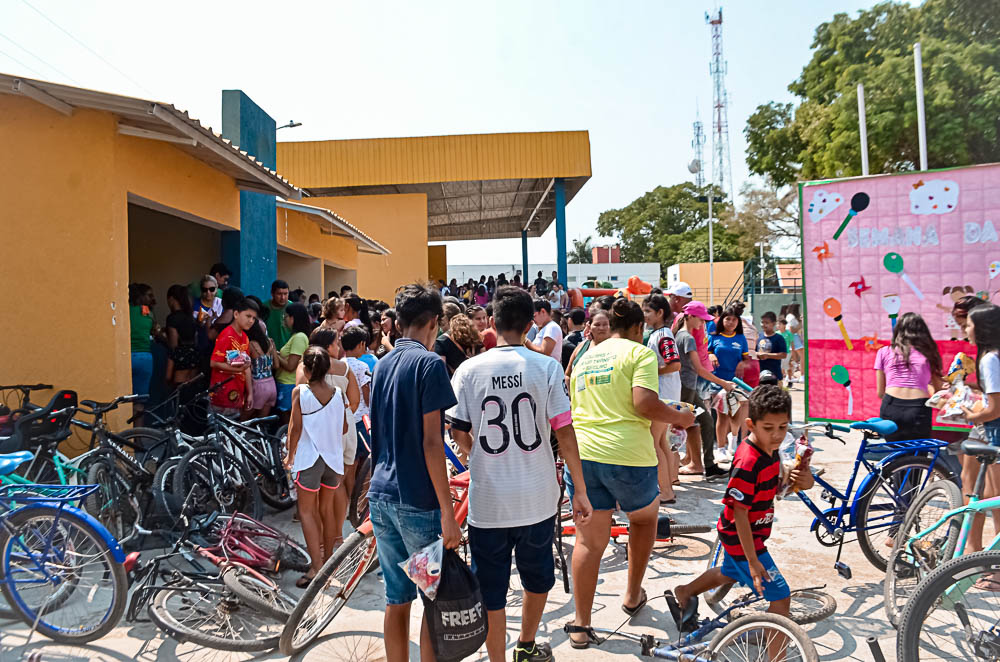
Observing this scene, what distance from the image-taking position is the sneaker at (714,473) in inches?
308

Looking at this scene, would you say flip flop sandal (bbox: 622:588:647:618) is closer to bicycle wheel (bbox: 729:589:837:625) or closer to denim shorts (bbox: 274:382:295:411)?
bicycle wheel (bbox: 729:589:837:625)

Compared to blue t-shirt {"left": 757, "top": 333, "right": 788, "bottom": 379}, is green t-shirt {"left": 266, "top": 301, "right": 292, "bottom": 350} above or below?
above

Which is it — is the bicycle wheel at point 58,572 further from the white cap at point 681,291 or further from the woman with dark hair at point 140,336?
the white cap at point 681,291

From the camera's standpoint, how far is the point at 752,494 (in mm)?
3490

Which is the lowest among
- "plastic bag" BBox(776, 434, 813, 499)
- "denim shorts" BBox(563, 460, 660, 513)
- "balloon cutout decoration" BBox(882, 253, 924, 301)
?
"denim shorts" BBox(563, 460, 660, 513)

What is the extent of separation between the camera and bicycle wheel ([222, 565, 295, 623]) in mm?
4117

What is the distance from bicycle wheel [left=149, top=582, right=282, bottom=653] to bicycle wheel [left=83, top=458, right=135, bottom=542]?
1236 mm

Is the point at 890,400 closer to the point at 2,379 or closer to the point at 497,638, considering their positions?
the point at 497,638

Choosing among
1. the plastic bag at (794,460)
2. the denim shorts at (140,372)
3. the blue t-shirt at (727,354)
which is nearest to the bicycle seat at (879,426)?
the plastic bag at (794,460)

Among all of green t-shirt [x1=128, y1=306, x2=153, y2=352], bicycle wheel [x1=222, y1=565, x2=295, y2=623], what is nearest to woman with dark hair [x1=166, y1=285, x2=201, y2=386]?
green t-shirt [x1=128, y1=306, x2=153, y2=352]

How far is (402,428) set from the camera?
3.21m

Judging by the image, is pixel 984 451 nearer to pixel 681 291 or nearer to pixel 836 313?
pixel 681 291

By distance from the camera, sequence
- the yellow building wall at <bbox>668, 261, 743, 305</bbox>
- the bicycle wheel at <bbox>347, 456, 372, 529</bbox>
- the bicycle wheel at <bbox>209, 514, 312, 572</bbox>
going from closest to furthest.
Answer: the bicycle wheel at <bbox>209, 514, 312, 572</bbox> < the bicycle wheel at <bbox>347, 456, 372, 529</bbox> < the yellow building wall at <bbox>668, 261, 743, 305</bbox>

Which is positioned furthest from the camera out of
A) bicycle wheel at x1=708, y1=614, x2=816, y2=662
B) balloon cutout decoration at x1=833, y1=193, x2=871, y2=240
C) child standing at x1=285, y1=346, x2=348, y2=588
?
balloon cutout decoration at x1=833, y1=193, x2=871, y2=240
